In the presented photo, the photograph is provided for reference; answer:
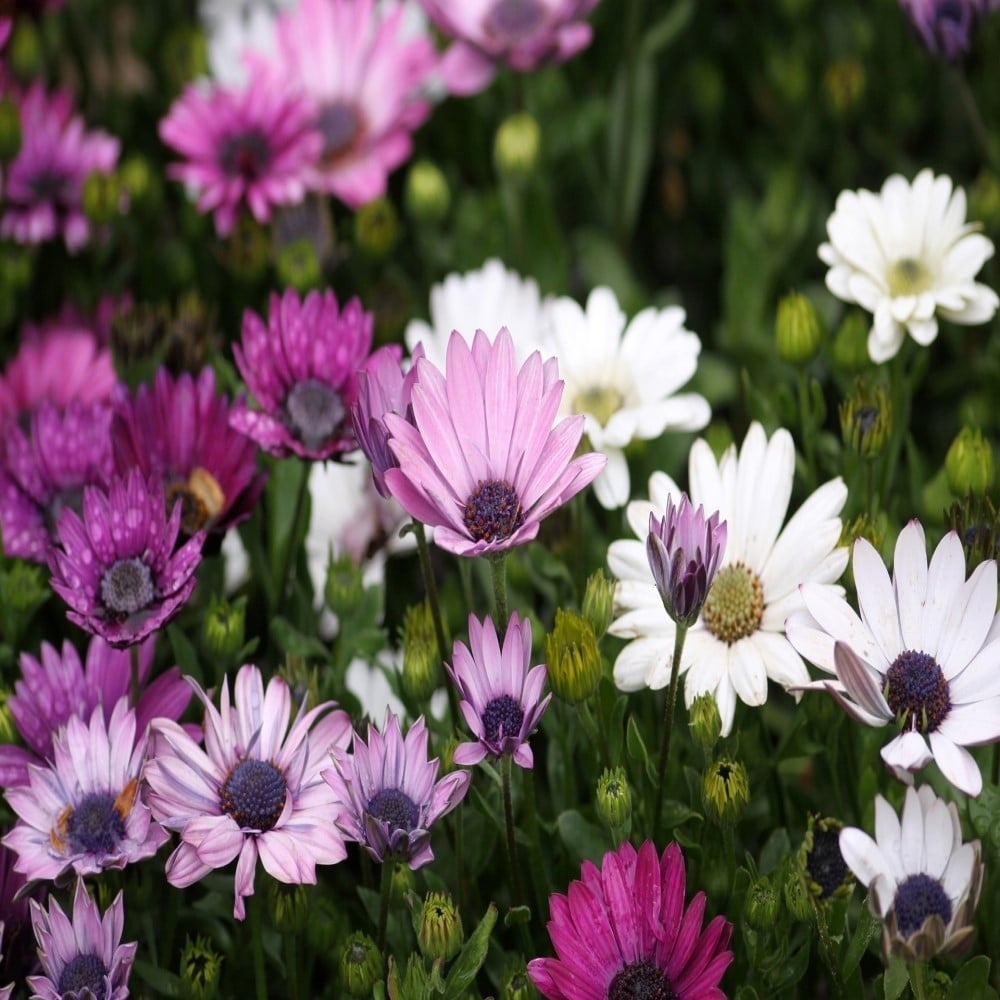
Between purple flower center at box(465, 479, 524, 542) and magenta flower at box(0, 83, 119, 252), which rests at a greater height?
purple flower center at box(465, 479, 524, 542)

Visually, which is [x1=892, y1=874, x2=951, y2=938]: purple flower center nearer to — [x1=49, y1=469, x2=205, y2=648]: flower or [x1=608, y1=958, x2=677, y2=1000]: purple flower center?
[x1=608, y1=958, x2=677, y2=1000]: purple flower center

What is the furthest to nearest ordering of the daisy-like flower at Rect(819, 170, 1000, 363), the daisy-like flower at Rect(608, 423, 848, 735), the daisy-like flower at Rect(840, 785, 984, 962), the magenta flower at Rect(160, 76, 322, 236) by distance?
1. the magenta flower at Rect(160, 76, 322, 236)
2. the daisy-like flower at Rect(819, 170, 1000, 363)
3. the daisy-like flower at Rect(608, 423, 848, 735)
4. the daisy-like flower at Rect(840, 785, 984, 962)

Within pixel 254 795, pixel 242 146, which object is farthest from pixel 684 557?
pixel 242 146

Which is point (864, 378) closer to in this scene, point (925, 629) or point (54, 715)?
point (925, 629)

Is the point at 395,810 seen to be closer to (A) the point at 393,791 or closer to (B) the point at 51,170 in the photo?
(A) the point at 393,791

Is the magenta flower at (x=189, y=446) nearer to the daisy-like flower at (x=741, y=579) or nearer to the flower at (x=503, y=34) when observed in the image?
the daisy-like flower at (x=741, y=579)

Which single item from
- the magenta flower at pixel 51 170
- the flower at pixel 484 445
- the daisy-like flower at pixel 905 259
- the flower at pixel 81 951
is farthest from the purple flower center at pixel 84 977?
the magenta flower at pixel 51 170

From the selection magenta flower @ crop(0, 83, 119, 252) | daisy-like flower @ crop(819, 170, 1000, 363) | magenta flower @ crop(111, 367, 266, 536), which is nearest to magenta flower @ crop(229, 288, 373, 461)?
magenta flower @ crop(111, 367, 266, 536)
